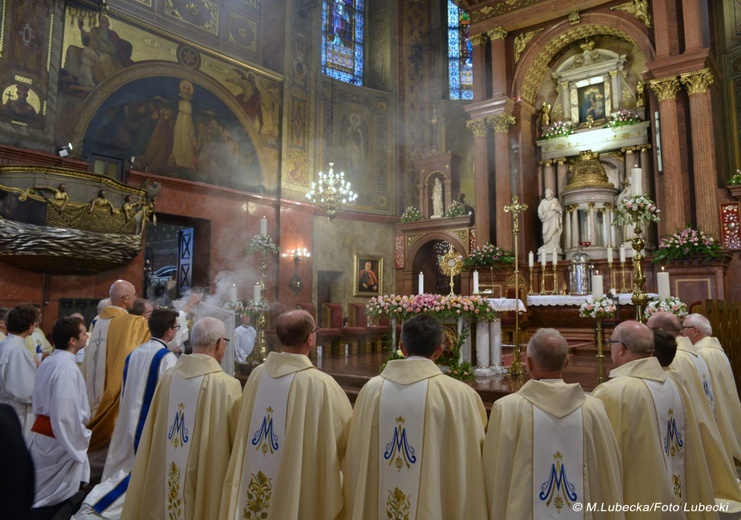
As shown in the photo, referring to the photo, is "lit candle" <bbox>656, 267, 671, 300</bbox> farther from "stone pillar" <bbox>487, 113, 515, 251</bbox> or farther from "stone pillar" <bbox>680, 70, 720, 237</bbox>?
"stone pillar" <bbox>487, 113, 515, 251</bbox>

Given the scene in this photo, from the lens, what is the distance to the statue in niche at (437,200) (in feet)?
57.9

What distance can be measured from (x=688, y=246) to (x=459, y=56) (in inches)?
432

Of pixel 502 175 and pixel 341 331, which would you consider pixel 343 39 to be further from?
pixel 341 331

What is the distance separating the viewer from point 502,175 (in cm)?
1533

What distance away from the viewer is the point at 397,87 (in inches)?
731

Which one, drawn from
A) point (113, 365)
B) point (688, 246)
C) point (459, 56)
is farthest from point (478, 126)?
point (113, 365)

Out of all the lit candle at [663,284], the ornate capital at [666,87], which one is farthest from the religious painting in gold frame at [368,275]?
the lit candle at [663,284]

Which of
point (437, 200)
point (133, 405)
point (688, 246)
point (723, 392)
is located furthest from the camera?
point (437, 200)

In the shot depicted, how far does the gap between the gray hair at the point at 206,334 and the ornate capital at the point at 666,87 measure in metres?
12.9

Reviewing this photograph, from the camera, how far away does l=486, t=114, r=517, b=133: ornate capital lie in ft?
50.3

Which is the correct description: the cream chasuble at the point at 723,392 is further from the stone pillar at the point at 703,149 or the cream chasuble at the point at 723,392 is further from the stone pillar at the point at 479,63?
the stone pillar at the point at 479,63

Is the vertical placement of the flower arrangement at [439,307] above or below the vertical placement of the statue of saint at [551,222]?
below

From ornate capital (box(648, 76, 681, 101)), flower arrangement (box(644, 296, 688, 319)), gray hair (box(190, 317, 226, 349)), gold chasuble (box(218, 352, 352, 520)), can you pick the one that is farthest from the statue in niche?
gold chasuble (box(218, 352, 352, 520))

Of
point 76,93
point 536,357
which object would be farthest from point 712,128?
point 76,93
